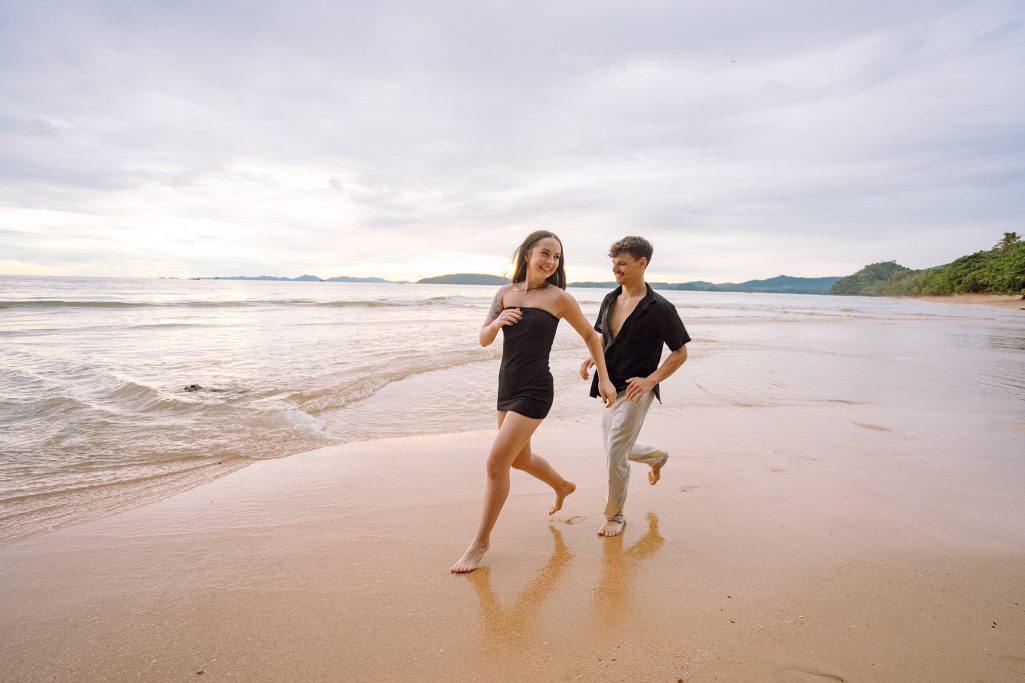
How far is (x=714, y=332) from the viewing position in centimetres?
2233

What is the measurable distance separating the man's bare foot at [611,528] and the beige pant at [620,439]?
1.1 inches

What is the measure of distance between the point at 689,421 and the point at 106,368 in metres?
10.7

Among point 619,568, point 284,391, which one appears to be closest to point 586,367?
point 619,568

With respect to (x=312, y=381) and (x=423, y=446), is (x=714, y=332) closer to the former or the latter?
(x=312, y=381)

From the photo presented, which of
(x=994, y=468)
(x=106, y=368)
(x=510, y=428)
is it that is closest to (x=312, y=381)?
(x=106, y=368)

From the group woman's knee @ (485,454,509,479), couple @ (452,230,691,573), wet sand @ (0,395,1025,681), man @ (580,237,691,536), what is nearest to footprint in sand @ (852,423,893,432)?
wet sand @ (0,395,1025,681)

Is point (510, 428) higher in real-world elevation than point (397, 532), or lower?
higher

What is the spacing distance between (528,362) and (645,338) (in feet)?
3.00

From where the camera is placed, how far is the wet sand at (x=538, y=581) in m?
2.38

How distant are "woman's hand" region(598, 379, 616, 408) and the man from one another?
0.20 ft

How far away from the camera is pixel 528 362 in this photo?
320 centimetres

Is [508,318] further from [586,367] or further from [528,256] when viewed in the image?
[586,367]

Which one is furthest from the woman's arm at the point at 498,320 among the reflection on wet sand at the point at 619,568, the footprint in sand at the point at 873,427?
the footprint in sand at the point at 873,427

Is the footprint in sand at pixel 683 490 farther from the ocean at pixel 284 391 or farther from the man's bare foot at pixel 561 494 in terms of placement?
the ocean at pixel 284 391
